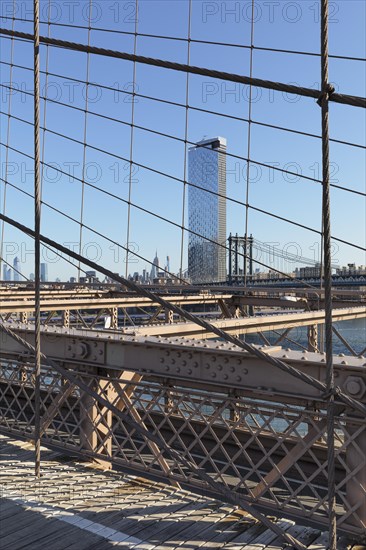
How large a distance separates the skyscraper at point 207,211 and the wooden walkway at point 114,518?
10595mm

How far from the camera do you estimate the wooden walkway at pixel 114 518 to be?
3.89 metres

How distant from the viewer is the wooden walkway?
12.8ft

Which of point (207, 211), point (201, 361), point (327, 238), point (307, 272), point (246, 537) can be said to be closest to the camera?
point (327, 238)

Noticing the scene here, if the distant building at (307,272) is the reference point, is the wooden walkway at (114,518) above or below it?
above

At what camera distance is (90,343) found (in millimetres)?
4832

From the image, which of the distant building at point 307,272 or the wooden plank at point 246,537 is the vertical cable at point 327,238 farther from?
the distant building at point 307,272

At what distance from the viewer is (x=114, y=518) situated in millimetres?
4289

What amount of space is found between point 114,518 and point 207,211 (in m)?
34.2

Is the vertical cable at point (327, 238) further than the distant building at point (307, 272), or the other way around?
the distant building at point (307, 272)

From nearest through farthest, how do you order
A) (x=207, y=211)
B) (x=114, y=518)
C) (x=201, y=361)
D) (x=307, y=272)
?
(x=201, y=361), (x=114, y=518), (x=307, y=272), (x=207, y=211)

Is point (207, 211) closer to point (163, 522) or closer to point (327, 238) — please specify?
point (163, 522)

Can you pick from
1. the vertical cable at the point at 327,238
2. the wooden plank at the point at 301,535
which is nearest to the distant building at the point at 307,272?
the wooden plank at the point at 301,535

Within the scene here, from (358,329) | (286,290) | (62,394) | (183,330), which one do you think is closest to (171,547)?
(62,394)

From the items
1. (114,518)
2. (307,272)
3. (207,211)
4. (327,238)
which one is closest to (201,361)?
(114,518)
